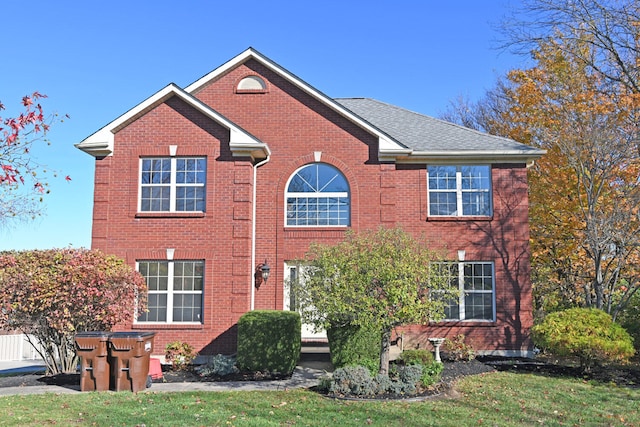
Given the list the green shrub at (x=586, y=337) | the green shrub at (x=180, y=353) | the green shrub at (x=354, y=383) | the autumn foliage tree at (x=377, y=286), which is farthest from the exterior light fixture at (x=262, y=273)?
the green shrub at (x=586, y=337)

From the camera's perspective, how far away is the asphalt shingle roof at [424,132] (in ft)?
51.1

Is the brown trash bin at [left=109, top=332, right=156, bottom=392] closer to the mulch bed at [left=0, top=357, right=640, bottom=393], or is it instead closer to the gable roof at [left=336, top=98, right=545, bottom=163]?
the mulch bed at [left=0, top=357, right=640, bottom=393]

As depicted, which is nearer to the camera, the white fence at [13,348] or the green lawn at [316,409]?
the green lawn at [316,409]

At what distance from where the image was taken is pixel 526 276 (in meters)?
15.3

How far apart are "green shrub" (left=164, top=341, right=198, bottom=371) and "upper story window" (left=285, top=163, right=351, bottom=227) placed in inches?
169

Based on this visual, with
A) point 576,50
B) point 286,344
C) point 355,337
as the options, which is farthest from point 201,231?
point 576,50

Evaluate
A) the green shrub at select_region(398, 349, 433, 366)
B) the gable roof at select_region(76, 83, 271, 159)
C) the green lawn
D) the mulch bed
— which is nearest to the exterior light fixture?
the gable roof at select_region(76, 83, 271, 159)

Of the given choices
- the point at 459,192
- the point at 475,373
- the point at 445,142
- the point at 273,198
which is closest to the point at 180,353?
the point at 273,198

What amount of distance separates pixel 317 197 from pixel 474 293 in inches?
201

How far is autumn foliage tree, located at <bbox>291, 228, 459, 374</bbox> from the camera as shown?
1010 centimetres

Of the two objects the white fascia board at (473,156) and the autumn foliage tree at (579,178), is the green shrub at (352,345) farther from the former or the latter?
the autumn foliage tree at (579,178)

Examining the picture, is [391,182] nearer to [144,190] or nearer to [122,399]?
[144,190]

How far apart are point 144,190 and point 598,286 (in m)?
12.7

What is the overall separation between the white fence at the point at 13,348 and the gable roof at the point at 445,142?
14946mm
